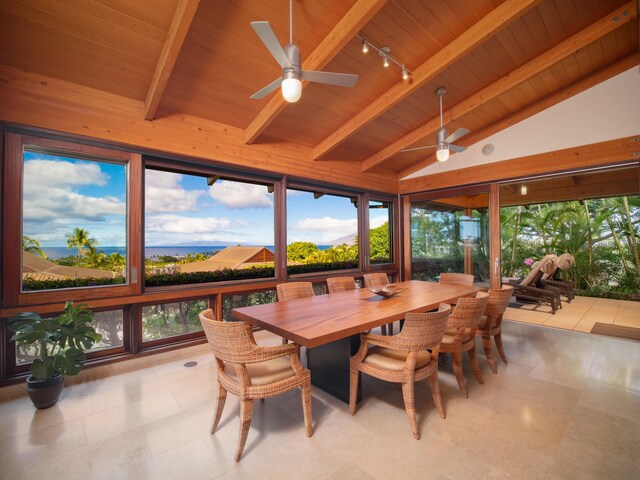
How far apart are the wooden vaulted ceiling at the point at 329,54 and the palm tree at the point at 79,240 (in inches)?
55.9

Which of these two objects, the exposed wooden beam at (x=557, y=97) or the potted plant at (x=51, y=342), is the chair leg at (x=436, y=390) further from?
the exposed wooden beam at (x=557, y=97)

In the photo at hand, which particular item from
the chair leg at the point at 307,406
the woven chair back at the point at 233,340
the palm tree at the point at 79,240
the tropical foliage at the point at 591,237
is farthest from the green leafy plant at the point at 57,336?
the tropical foliage at the point at 591,237

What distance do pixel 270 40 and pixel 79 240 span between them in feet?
9.35

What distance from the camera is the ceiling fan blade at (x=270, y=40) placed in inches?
69.7

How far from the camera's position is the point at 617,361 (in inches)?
129

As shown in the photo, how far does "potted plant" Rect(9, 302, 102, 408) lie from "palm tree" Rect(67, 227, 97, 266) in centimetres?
79

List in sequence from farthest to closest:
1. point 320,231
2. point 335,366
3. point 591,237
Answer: point 591,237 → point 320,231 → point 335,366

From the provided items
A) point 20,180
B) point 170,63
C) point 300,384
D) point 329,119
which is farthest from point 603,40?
point 20,180

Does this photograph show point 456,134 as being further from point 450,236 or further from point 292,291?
point 450,236

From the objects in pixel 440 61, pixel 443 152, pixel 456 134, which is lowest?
pixel 443 152

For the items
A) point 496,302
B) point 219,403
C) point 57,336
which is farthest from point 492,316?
point 57,336

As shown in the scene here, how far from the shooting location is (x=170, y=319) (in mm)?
3725

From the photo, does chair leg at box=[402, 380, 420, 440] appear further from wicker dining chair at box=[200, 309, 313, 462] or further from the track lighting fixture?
the track lighting fixture

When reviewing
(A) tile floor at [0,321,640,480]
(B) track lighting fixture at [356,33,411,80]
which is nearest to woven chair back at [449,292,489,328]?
(A) tile floor at [0,321,640,480]
